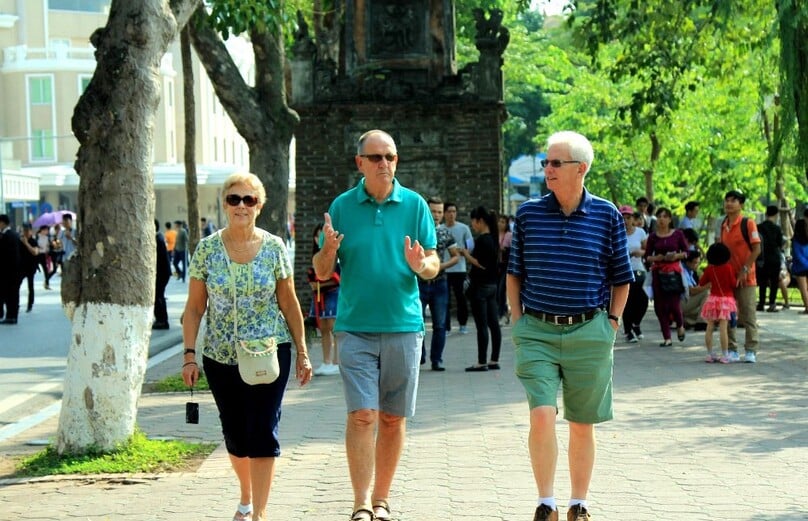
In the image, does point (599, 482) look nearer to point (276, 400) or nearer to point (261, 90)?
point (276, 400)

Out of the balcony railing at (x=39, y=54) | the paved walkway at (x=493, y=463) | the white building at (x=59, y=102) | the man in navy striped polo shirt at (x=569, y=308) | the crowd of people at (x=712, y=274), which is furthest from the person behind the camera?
the balcony railing at (x=39, y=54)

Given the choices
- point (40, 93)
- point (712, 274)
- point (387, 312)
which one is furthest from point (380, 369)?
point (40, 93)

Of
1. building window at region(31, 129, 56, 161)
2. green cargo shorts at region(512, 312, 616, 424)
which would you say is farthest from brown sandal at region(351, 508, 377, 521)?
building window at region(31, 129, 56, 161)

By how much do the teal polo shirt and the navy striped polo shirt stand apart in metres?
0.54

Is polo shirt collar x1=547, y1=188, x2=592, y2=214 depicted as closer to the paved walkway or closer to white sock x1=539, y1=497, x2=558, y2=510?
white sock x1=539, y1=497, x2=558, y2=510

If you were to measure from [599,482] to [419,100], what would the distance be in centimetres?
1477

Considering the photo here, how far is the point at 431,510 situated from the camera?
7.46 meters

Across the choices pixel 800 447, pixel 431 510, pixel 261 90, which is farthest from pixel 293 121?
pixel 431 510

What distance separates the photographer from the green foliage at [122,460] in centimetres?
899

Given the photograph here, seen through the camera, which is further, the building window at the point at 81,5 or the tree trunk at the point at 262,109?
the building window at the point at 81,5

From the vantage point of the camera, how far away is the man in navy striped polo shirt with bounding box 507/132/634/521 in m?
6.85

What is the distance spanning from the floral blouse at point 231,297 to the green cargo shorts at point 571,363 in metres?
1.20

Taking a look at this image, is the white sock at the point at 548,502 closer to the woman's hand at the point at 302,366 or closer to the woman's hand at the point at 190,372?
the woman's hand at the point at 302,366

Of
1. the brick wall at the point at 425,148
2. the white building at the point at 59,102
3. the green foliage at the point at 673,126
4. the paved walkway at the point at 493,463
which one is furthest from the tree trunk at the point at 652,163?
the white building at the point at 59,102
